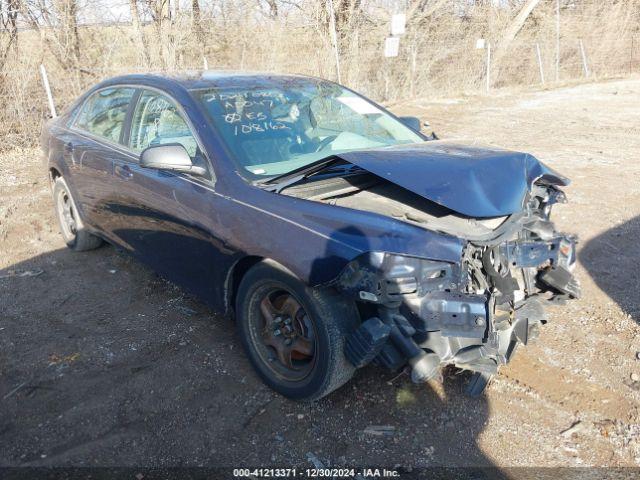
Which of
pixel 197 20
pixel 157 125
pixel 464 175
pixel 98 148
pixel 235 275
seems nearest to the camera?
pixel 464 175

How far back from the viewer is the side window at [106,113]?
13.6 feet

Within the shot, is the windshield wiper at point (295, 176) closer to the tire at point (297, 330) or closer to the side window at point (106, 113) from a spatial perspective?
the tire at point (297, 330)

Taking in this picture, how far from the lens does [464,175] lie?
2.80 meters

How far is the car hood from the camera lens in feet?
8.81

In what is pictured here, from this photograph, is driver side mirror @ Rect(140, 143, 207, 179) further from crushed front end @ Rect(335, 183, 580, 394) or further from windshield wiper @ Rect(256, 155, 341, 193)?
crushed front end @ Rect(335, 183, 580, 394)

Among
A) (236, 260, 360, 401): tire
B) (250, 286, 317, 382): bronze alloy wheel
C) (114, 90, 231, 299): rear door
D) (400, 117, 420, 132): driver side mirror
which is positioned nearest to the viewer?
(236, 260, 360, 401): tire

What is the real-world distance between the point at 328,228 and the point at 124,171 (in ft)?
6.56

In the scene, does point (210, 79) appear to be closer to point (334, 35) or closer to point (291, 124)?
point (291, 124)

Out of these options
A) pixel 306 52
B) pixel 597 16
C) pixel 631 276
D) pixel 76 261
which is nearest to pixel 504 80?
pixel 597 16

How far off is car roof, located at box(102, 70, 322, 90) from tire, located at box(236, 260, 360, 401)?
1.53 metres

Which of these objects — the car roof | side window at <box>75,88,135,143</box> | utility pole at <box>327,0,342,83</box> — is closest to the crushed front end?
the car roof

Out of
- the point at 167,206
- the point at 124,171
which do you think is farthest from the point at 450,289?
the point at 124,171

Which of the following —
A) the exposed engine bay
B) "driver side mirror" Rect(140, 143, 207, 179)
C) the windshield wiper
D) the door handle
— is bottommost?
the exposed engine bay

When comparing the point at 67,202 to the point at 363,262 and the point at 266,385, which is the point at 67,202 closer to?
the point at 266,385
